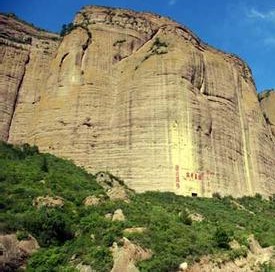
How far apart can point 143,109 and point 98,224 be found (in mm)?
16797

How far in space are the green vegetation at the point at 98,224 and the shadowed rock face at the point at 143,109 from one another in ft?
11.8

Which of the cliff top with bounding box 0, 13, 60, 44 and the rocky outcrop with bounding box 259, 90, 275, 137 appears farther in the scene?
the rocky outcrop with bounding box 259, 90, 275, 137

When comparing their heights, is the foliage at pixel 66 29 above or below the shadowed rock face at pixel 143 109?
above

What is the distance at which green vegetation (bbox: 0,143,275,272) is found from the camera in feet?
83.8

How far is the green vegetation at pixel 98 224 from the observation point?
83.8ft

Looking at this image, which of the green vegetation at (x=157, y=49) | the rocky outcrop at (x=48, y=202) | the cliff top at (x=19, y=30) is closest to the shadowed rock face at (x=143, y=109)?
the green vegetation at (x=157, y=49)

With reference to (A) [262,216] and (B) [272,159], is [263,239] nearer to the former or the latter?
(A) [262,216]

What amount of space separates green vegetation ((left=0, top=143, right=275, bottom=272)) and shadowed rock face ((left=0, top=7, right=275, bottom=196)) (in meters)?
3.58

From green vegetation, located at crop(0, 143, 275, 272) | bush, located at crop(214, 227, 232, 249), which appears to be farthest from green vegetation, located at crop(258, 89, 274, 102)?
bush, located at crop(214, 227, 232, 249)

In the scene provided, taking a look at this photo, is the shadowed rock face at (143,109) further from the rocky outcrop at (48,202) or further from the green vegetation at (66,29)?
the rocky outcrop at (48,202)

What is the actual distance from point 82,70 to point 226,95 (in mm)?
10925

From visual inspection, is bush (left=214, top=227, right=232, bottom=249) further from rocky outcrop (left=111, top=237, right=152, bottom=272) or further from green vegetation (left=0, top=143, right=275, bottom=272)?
rocky outcrop (left=111, top=237, right=152, bottom=272)

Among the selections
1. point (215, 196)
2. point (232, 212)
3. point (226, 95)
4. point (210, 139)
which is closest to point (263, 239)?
point (232, 212)

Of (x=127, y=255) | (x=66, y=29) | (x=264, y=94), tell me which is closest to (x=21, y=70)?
(x=66, y=29)
